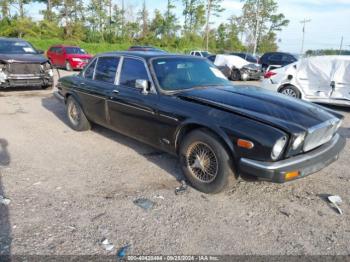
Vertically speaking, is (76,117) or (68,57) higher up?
(68,57)

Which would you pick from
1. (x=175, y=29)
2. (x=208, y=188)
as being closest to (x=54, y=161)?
(x=208, y=188)

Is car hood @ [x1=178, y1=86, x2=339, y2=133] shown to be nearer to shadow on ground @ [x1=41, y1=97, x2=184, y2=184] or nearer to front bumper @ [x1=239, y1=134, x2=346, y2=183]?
front bumper @ [x1=239, y1=134, x2=346, y2=183]

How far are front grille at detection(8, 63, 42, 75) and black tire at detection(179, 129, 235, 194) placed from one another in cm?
835

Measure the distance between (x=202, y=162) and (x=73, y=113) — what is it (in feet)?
12.1

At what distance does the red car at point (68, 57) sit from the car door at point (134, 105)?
53.0 ft

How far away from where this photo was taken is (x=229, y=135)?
11.4ft

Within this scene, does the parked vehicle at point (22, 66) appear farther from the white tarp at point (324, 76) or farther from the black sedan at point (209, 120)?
the white tarp at point (324, 76)

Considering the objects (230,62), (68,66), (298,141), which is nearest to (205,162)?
(298,141)

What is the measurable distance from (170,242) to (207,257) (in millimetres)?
386

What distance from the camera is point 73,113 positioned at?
6582 mm

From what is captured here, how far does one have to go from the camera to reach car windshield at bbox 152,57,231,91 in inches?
177

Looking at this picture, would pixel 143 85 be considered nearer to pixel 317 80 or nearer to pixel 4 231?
pixel 4 231

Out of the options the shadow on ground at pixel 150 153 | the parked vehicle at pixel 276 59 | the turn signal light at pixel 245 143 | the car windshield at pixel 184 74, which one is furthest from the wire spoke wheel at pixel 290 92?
the parked vehicle at pixel 276 59

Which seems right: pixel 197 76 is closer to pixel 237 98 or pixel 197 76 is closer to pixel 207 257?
pixel 237 98
